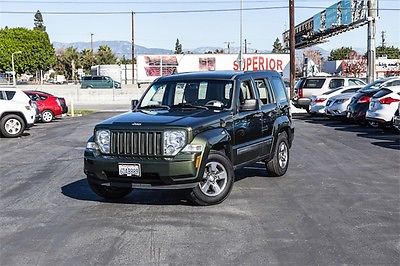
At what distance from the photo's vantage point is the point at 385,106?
16719 millimetres

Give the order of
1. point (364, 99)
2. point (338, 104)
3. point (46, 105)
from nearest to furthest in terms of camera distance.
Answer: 1. point (364, 99)
2. point (338, 104)
3. point (46, 105)

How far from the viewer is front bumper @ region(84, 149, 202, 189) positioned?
24.1ft

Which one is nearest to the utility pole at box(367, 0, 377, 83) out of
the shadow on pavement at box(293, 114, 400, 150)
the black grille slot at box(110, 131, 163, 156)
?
the shadow on pavement at box(293, 114, 400, 150)

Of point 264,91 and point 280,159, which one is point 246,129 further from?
point 280,159

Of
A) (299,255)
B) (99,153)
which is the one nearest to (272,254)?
(299,255)

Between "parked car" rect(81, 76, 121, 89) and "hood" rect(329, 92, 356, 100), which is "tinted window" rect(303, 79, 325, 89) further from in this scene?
"parked car" rect(81, 76, 121, 89)

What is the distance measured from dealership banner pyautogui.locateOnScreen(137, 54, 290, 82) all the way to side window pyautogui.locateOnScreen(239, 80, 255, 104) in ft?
187

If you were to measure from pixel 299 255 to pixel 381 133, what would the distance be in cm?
1288

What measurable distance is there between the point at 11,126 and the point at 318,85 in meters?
14.9

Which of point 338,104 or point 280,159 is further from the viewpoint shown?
point 338,104

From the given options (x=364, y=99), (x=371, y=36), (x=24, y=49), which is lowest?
(x=364, y=99)

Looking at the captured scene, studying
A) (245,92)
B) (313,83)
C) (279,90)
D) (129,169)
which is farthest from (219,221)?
(313,83)

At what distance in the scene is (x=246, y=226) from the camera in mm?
6727

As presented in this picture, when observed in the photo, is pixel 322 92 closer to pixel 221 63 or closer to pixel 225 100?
pixel 225 100
